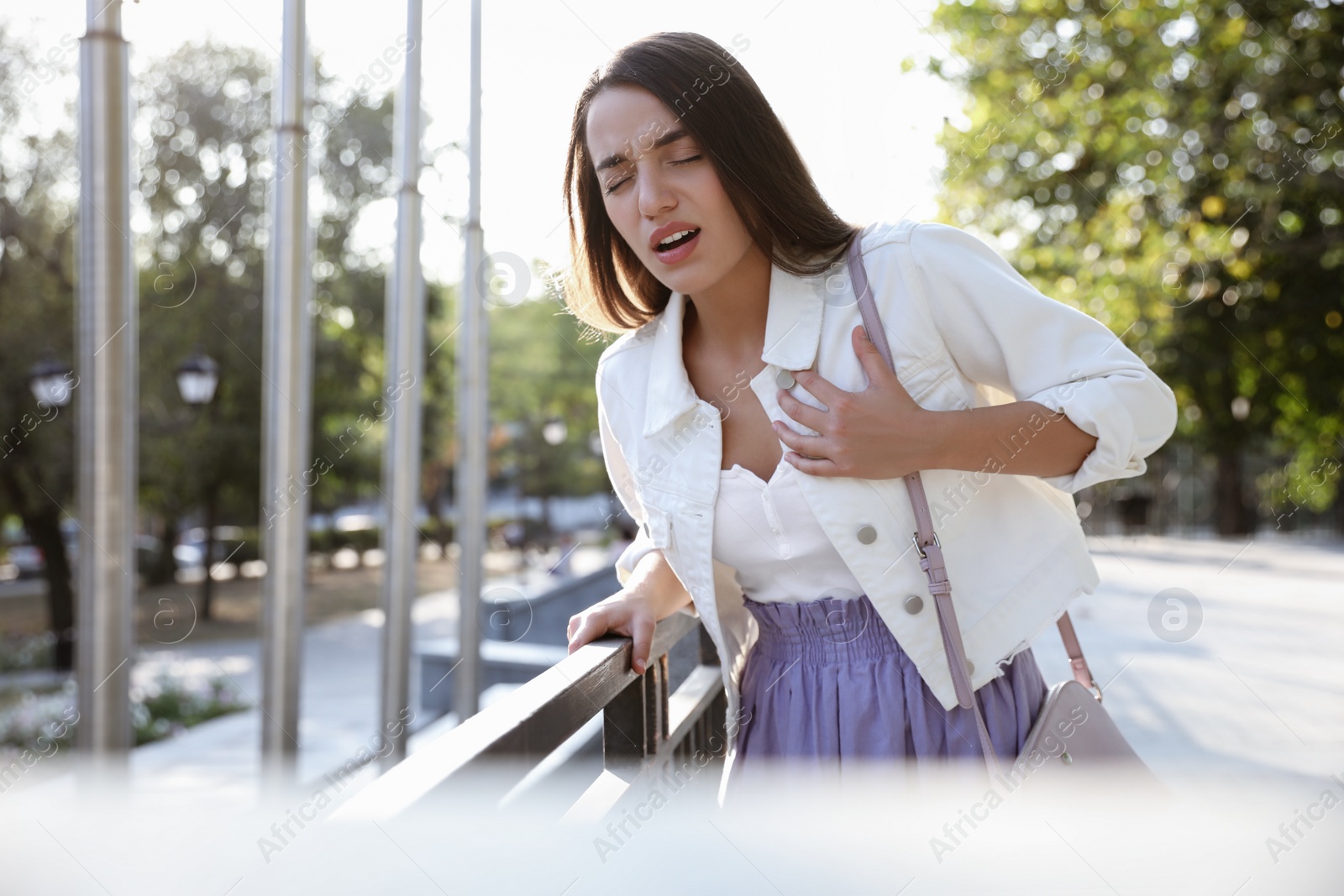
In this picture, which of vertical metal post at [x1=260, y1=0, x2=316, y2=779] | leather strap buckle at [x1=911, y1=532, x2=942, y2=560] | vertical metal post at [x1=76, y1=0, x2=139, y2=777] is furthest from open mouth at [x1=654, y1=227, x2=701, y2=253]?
vertical metal post at [x1=260, y1=0, x2=316, y2=779]

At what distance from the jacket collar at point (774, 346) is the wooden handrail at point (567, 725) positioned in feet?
1.30

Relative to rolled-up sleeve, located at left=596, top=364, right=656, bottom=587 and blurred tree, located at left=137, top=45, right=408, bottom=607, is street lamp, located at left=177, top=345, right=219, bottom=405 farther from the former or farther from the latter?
rolled-up sleeve, located at left=596, top=364, right=656, bottom=587

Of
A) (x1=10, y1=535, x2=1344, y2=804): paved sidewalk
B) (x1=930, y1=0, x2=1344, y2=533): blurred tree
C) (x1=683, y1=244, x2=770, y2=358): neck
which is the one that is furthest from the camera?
(x1=930, y1=0, x2=1344, y2=533): blurred tree

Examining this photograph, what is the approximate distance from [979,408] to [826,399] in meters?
0.22

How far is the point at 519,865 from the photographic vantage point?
44.2 inches

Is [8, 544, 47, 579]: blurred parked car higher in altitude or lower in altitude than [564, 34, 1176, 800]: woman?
lower

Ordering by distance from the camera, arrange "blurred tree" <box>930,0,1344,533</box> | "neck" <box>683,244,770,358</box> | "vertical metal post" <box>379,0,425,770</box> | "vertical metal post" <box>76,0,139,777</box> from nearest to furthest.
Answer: "neck" <box>683,244,770,358</box>
"vertical metal post" <box>76,0,139,777</box>
"vertical metal post" <box>379,0,425,770</box>
"blurred tree" <box>930,0,1344,533</box>

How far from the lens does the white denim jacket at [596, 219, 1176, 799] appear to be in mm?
1457

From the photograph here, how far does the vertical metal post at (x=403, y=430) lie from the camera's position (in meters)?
6.16

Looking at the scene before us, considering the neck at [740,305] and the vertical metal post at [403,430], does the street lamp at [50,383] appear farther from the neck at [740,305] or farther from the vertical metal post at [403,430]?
the neck at [740,305]

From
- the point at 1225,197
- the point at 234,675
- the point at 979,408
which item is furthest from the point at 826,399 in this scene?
the point at 234,675

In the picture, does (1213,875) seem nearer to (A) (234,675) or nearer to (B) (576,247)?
(B) (576,247)

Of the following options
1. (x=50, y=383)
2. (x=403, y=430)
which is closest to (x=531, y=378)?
(x=50, y=383)

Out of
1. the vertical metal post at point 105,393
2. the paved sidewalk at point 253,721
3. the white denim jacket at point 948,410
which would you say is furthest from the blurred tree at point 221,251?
the white denim jacket at point 948,410
